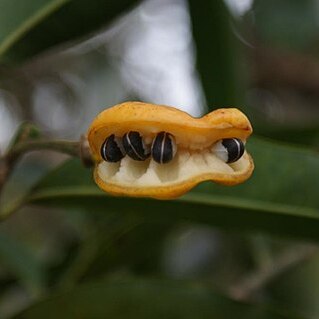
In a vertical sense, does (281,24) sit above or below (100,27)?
below

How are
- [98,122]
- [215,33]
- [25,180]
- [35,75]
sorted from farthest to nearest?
[35,75] → [25,180] → [215,33] → [98,122]

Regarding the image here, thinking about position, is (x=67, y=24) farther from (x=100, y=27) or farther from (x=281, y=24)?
(x=281, y=24)

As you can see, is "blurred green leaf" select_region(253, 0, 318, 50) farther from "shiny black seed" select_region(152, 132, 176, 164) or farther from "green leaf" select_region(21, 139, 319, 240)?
"shiny black seed" select_region(152, 132, 176, 164)

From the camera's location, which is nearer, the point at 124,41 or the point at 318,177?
the point at 318,177

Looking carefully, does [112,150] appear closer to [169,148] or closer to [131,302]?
[169,148]

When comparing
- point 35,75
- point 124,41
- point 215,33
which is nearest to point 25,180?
point 215,33

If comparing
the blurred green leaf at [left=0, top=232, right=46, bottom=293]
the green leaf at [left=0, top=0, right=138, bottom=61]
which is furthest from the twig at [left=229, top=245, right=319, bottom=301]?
the green leaf at [left=0, top=0, right=138, bottom=61]
